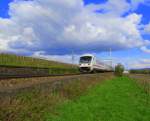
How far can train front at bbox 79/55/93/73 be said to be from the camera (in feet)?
168

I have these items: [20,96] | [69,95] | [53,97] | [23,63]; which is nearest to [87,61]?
[23,63]

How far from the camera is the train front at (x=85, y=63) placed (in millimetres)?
51125

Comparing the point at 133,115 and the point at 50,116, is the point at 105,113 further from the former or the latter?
the point at 50,116

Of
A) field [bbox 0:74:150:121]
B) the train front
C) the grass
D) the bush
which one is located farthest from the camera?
the bush

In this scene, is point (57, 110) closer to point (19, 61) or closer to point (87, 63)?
point (19, 61)

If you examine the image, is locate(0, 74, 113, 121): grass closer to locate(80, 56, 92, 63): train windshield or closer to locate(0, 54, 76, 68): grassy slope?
locate(0, 54, 76, 68): grassy slope

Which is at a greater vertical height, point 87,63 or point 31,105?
point 87,63

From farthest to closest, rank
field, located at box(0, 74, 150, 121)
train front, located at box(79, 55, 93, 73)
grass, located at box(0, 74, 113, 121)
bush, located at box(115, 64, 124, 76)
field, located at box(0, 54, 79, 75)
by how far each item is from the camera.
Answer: bush, located at box(115, 64, 124, 76), train front, located at box(79, 55, 93, 73), field, located at box(0, 54, 79, 75), field, located at box(0, 74, 150, 121), grass, located at box(0, 74, 113, 121)

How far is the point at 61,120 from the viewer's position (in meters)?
10.6

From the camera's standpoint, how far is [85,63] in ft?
169

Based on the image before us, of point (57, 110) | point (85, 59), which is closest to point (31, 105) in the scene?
point (57, 110)

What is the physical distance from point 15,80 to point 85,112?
12.9 feet

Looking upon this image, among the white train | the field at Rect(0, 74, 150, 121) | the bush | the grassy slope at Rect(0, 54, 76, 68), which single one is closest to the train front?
the white train

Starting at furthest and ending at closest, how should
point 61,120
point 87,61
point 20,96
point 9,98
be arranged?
point 87,61
point 61,120
point 20,96
point 9,98
